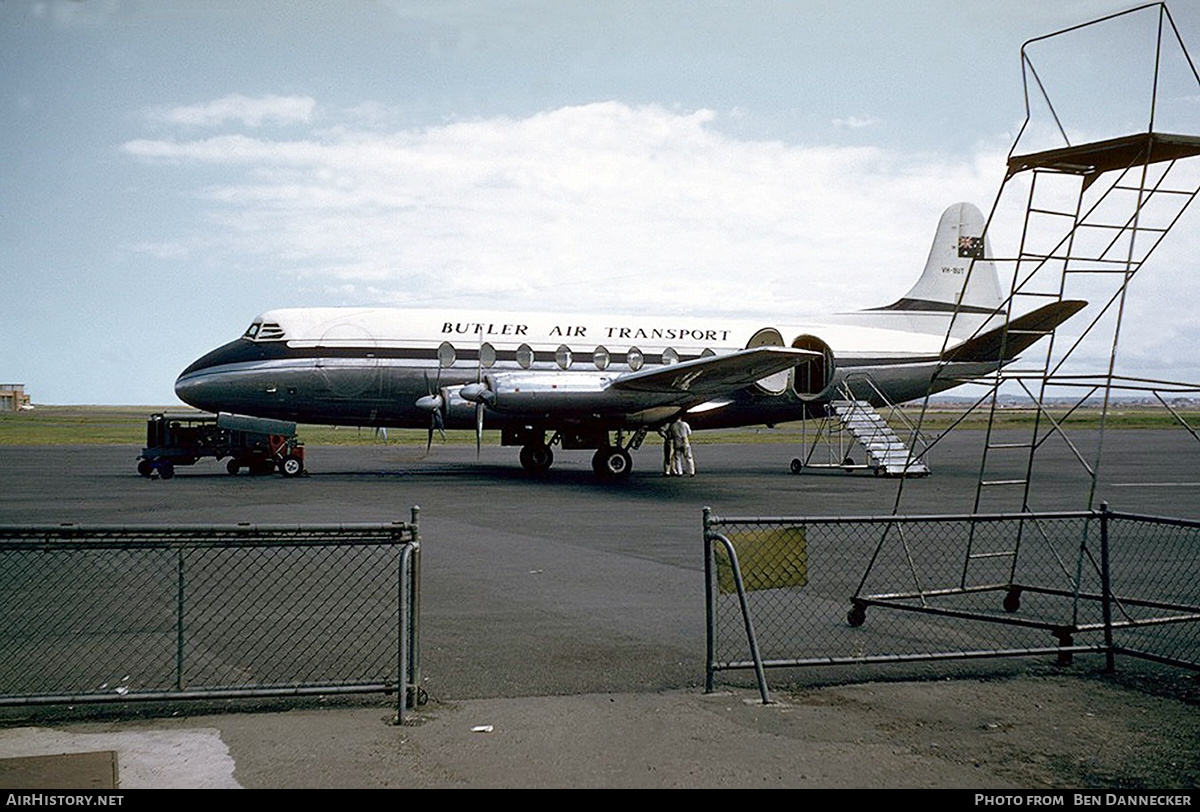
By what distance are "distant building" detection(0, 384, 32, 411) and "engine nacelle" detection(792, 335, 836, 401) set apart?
147 metres

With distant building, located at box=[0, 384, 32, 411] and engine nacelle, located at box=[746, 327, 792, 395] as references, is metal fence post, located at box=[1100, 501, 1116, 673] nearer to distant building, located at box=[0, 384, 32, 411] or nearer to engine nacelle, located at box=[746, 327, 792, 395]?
engine nacelle, located at box=[746, 327, 792, 395]

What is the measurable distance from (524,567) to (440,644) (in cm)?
396

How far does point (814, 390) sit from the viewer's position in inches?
1193

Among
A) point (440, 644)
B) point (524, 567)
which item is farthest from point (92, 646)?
point (524, 567)

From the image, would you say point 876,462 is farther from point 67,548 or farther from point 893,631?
point 67,548

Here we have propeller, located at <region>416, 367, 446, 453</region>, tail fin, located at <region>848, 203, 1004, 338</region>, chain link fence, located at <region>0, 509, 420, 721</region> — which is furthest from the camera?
tail fin, located at <region>848, 203, 1004, 338</region>

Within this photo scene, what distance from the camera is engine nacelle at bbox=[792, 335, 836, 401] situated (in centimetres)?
2992

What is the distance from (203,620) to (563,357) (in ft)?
58.8

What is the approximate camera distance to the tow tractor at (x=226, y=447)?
27062mm

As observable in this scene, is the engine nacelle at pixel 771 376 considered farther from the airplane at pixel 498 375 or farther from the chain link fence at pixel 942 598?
the chain link fence at pixel 942 598

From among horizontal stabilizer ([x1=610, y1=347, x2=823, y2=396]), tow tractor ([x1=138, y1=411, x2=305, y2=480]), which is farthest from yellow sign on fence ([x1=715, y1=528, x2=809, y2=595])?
tow tractor ([x1=138, y1=411, x2=305, y2=480])

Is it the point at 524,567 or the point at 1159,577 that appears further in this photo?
the point at 524,567

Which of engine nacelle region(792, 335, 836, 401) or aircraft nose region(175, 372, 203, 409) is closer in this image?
aircraft nose region(175, 372, 203, 409)

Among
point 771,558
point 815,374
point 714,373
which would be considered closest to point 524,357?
point 714,373
